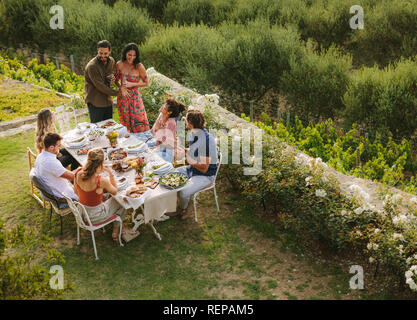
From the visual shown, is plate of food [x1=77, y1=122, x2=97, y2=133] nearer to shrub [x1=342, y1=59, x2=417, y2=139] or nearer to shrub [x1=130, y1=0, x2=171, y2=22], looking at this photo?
shrub [x1=342, y1=59, x2=417, y2=139]

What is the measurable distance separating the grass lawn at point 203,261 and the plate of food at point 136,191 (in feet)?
2.79

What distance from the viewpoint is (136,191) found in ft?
17.9

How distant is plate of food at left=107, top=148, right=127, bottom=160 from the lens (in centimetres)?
616

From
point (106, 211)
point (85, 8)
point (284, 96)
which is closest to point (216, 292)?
point (106, 211)

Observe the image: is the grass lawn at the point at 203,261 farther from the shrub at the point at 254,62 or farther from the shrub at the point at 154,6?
the shrub at the point at 154,6

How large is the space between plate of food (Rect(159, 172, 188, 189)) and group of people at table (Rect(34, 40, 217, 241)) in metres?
0.10

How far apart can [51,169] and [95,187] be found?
32.7 inches

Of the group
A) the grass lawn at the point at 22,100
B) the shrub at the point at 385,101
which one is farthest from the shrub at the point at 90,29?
the shrub at the point at 385,101

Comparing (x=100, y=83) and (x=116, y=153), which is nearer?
(x=116, y=153)

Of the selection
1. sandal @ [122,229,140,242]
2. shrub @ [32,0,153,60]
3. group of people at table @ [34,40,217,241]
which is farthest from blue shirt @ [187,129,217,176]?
shrub @ [32,0,153,60]

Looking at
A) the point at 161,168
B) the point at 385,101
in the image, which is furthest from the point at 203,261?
the point at 385,101

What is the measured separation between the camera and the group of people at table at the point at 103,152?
5281 mm

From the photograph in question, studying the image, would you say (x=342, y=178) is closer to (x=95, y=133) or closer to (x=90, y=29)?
(x=95, y=133)
